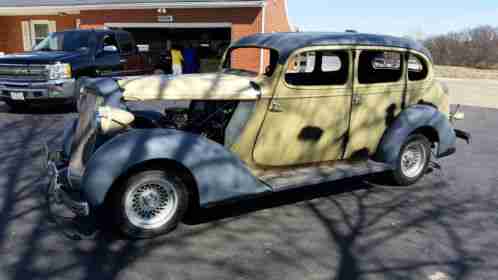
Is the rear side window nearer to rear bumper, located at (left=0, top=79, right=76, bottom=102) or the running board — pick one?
rear bumper, located at (left=0, top=79, right=76, bottom=102)

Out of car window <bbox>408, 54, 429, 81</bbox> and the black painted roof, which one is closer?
the black painted roof

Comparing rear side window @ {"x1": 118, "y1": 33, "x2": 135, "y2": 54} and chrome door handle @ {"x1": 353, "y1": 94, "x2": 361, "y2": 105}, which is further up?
rear side window @ {"x1": 118, "y1": 33, "x2": 135, "y2": 54}

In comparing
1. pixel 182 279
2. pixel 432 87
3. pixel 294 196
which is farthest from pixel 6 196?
pixel 432 87

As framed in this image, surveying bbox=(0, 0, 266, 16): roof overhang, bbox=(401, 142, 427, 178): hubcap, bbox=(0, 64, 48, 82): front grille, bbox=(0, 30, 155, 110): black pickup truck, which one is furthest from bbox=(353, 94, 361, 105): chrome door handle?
bbox=(0, 0, 266, 16): roof overhang

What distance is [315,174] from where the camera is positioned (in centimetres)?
493

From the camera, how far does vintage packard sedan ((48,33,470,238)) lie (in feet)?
13.0

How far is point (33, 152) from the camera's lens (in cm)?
684

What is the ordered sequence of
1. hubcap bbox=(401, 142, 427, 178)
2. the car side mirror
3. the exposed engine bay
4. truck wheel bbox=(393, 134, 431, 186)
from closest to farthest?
the exposed engine bay < truck wheel bbox=(393, 134, 431, 186) < hubcap bbox=(401, 142, 427, 178) < the car side mirror

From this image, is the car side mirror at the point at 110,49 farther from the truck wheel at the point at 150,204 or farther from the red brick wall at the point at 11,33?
the red brick wall at the point at 11,33

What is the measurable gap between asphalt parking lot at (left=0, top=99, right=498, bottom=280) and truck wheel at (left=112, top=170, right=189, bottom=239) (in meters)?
0.14

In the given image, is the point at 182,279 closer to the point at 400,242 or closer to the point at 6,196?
the point at 400,242

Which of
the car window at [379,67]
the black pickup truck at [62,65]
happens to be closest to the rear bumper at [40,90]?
the black pickup truck at [62,65]

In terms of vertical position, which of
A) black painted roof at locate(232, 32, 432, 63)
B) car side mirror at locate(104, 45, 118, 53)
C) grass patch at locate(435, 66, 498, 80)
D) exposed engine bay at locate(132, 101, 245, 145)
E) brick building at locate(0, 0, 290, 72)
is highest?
brick building at locate(0, 0, 290, 72)

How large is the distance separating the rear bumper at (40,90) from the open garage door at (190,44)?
9762 millimetres
